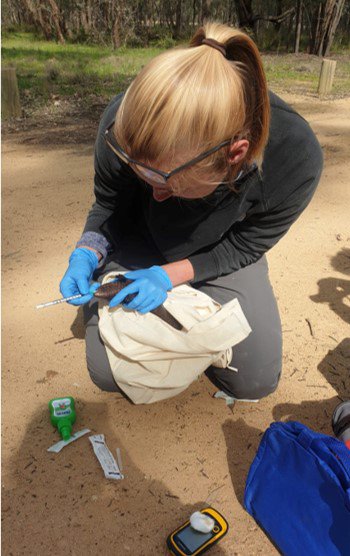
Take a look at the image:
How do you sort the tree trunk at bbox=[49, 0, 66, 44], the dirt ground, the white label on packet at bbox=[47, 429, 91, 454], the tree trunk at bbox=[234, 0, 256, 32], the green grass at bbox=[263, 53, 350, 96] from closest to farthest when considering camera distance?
the dirt ground → the white label on packet at bbox=[47, 429, 91, 454] → the green grass at bbox=[263, 53, 350, 96] → the tree trunk at bbox=[234, 0, 256, 32] → the tree trunk at bbox=[49, 0, 66, 44]

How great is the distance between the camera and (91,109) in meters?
6.65

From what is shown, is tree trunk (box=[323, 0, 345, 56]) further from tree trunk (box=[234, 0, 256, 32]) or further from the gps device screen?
the gps device screen

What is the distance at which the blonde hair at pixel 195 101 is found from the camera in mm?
1108

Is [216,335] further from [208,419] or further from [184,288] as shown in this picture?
[208,419]

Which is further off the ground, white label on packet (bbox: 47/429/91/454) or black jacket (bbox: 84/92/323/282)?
black jacket (bbox: 84/92/323/282)

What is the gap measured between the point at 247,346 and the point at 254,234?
1.31ft

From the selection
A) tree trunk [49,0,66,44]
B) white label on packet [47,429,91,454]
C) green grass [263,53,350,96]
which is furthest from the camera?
tree trunk [49,0,66,44]

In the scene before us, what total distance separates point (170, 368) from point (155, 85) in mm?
898

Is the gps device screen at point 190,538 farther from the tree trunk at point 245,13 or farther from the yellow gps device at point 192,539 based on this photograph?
the tree trunk at point 245,13

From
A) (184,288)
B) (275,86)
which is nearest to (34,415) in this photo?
(184,288)

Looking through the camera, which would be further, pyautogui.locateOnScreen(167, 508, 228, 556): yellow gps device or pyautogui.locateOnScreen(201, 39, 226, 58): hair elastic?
pyautogui.locateOnScreen(167, 508, 228, 556): yellow gps device

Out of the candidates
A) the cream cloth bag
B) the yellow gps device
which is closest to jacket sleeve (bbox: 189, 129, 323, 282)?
the cream cloth bag

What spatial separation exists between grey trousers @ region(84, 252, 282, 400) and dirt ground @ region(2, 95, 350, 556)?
93 millimetres

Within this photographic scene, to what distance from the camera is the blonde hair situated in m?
1.11
